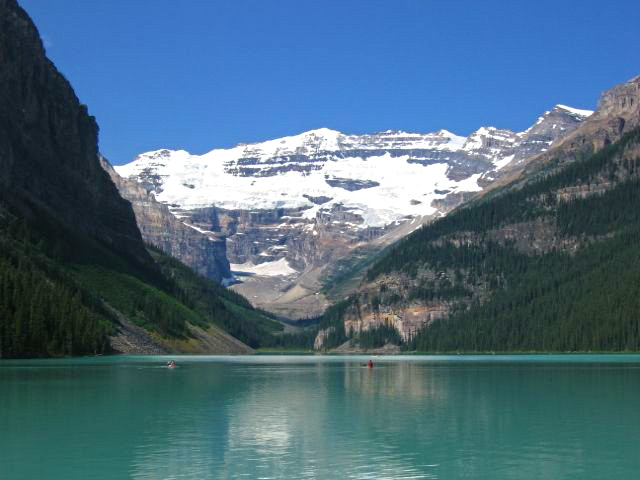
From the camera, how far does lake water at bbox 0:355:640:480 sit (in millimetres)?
55750

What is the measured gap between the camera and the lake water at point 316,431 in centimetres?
5575

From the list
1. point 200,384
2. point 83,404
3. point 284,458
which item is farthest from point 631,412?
point 200,384

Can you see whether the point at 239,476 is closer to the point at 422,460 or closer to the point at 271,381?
the point at 422,460

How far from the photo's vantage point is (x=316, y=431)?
72375 mm

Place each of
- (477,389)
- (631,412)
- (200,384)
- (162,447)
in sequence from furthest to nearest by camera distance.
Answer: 1. (200,384)
2. (477,389)
3. (631,412)
4. (162,447)

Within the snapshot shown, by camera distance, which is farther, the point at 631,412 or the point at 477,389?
the point at 477,389

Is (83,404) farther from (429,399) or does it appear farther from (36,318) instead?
(36,318)

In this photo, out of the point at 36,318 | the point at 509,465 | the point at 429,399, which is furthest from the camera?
the point at 36,318

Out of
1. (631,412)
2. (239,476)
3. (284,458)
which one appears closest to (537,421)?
(631,412)

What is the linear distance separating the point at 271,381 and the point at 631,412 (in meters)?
64.9

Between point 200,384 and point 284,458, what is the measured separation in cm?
6940

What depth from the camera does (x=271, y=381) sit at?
457ft

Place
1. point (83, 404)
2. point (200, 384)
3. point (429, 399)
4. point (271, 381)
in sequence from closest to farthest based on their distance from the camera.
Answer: point (83, 404) < point (429, 399) < point (200, 384) < point (271, 381)

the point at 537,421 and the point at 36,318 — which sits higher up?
the point at 36,318
